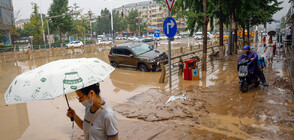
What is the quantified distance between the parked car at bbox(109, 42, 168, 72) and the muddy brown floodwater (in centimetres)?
402

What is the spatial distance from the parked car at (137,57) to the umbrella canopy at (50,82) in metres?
9.94

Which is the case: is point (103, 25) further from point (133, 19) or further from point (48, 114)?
point (48, 114)

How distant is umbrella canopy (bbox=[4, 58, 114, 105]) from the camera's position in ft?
7.39

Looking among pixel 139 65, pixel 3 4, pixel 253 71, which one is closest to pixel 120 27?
pixel 3 4

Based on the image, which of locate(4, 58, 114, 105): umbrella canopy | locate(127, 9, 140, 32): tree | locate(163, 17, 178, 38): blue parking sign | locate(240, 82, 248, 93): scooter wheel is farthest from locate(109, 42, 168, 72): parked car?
locate(127, 9, 140, 32): tree

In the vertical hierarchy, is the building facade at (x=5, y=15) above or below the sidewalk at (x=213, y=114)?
above

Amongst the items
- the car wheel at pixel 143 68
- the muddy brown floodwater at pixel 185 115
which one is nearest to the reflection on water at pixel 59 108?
the muddy brown floodwater at pixel 185 115

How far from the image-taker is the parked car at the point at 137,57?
41.1 feet

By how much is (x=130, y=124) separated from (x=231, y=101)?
9.99 feet

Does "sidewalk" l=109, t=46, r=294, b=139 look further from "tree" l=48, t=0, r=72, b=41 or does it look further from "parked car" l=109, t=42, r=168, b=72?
"tree" l=48, t=0, r=72, b=41

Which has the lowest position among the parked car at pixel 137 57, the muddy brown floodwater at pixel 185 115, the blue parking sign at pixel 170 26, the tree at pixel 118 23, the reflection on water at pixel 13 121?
the reflection on water at pixel 13 121

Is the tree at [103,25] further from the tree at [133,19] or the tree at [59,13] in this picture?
the tree at [59,13]

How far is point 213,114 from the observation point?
5484 mm

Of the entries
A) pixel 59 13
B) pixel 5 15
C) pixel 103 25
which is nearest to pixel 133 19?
pixel 103 25
